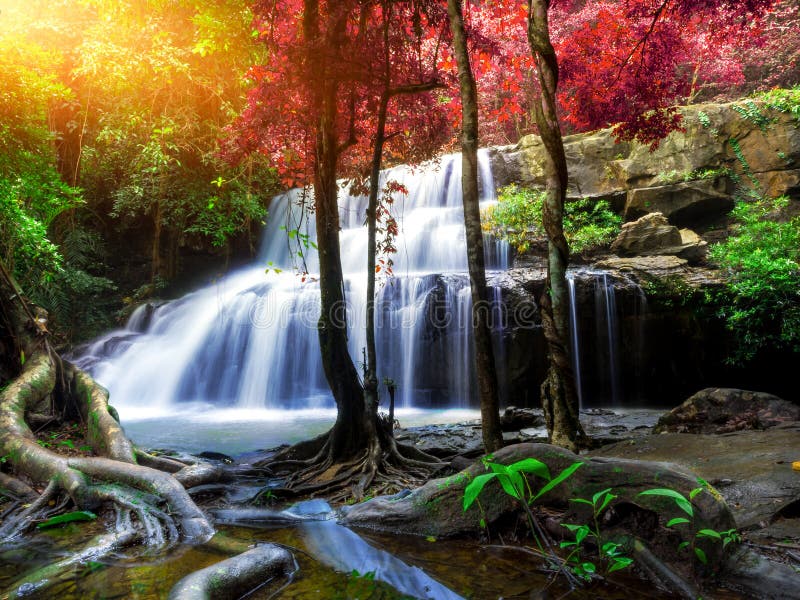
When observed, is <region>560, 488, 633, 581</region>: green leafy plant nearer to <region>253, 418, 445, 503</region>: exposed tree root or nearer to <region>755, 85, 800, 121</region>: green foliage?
<region>253, 418, 445, 503</region>: exposed tree root

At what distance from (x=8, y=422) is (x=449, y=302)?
7.61 metres

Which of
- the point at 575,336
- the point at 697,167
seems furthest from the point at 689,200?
the point at 575,336

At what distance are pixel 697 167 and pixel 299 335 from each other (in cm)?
1069

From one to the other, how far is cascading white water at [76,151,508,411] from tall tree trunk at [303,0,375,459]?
155 inches

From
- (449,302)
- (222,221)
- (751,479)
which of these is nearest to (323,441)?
(751,479)

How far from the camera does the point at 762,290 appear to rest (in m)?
7.57

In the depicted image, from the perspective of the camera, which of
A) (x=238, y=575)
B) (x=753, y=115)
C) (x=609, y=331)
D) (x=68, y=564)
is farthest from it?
(x=753, y=115)

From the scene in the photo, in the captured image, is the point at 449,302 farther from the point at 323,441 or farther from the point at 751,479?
the point at 751,479

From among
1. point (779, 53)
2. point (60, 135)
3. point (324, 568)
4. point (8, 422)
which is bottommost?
point (324, 568)

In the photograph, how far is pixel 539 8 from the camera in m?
4.23

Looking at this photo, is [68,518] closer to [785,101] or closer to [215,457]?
[215,457]

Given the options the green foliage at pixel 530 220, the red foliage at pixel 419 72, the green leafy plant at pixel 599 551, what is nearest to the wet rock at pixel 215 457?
the red foliage at pixel 419 72

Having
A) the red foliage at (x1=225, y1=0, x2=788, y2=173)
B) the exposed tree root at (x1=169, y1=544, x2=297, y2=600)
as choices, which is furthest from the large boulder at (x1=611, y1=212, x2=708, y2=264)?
the exposed tree root at (x1=169, y1=544, x2=297, y2=600)

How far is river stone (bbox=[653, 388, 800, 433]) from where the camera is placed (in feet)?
17.8
